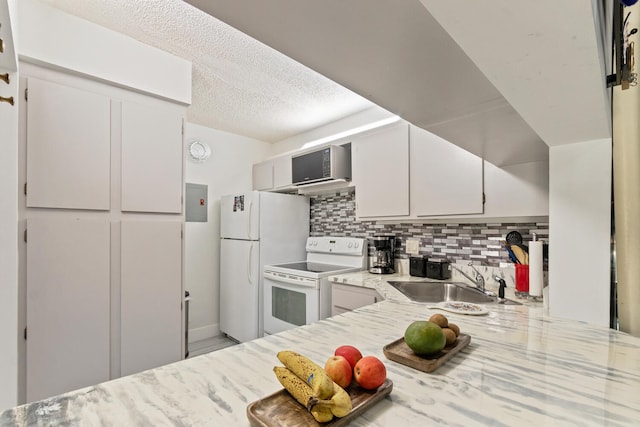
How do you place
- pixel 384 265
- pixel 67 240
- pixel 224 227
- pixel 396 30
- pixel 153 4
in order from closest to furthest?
pixel 396 30 < pixel 153 4 < pixel 67 240 < pixel 384 265 < pixel 224 227

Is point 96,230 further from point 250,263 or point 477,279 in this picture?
point 477,279

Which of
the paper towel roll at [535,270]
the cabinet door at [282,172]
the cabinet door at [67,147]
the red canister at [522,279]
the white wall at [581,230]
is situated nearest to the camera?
the white wall at [581,230]

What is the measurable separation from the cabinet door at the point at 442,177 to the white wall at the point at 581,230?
2.63 feet

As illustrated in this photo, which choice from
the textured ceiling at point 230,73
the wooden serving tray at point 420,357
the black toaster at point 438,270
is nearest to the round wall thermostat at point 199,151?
the textured ceiling at point 230,73

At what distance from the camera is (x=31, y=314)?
1.67 m

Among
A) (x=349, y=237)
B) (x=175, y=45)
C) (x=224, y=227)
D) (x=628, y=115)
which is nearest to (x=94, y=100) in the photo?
(x=175, y=45)

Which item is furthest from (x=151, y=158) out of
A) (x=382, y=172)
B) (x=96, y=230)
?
(x=382, y=172)

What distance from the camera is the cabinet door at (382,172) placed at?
2.46 m

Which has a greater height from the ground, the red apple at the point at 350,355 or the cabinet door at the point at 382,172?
the cabinet door at the point at 382,172

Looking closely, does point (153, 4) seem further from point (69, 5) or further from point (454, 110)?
point (454, 110)

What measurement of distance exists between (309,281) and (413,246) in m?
1.01

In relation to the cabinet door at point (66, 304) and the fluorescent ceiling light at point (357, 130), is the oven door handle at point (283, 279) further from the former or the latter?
the fluorescent ceiling light at point (357, 130)

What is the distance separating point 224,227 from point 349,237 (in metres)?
1.54

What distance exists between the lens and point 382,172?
2598 mm
